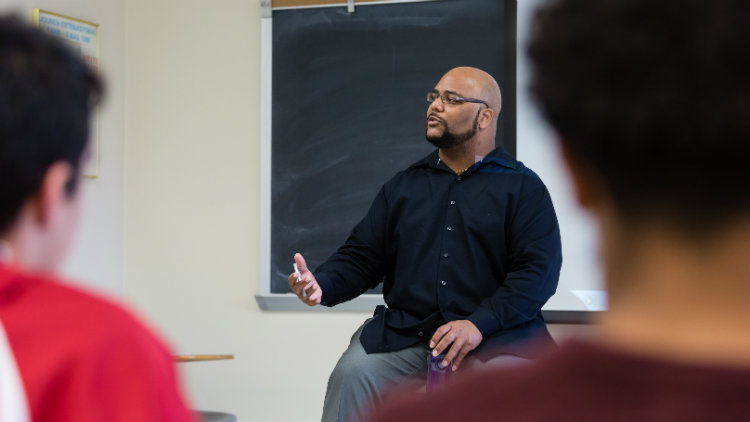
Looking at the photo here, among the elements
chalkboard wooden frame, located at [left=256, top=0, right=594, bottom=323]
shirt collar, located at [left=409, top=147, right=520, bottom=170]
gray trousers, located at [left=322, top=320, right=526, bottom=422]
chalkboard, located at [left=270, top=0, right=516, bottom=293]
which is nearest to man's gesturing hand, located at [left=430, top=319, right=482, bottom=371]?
gray trousers, located at [left=322, top=320, right=526, bottom=422]

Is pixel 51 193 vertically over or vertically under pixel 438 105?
under

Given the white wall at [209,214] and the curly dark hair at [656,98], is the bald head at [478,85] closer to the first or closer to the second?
the white wall at [209,214]

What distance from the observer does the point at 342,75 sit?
12.6ft

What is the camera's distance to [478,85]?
297cm

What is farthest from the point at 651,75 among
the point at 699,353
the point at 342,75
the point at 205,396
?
the point at 205,396

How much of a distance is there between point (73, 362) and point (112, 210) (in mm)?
3478

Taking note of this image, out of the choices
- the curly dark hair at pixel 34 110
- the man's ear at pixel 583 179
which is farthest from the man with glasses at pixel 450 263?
the man's ear at pixel 583 179

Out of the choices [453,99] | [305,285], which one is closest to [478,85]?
[453,99]

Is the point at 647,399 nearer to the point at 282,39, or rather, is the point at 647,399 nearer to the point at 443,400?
the point at 443,400

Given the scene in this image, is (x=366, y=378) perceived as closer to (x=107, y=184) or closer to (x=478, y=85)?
(x=478, y=85)

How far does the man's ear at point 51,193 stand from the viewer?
83 cm

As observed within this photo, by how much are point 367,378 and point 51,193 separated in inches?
75.5

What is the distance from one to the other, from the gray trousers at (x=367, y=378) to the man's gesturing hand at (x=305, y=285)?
223 mm

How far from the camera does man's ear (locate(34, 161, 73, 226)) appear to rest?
83 cm
